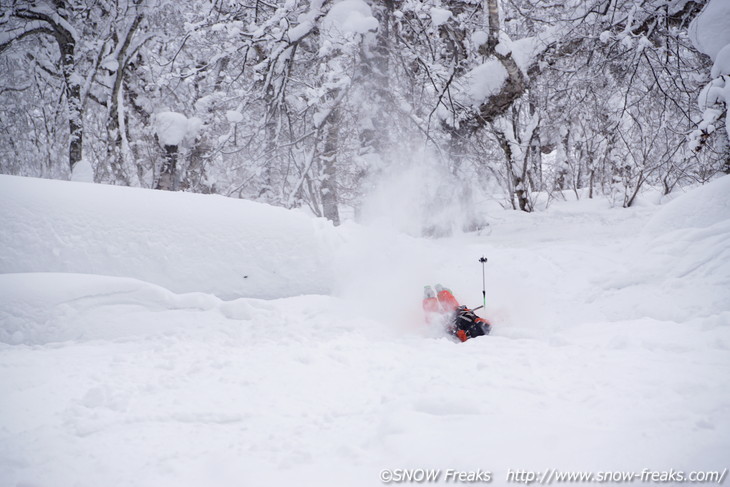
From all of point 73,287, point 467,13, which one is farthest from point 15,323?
point 467,13

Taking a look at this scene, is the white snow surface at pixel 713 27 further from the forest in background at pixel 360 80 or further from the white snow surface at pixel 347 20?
the white snow surface at pixel 347 20

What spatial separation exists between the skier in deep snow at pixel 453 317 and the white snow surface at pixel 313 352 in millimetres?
212

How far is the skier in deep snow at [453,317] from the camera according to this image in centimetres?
459

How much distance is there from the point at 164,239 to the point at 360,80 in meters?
4.88

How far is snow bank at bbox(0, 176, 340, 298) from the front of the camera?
4.08 meters

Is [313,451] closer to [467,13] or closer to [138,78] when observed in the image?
[467,13]

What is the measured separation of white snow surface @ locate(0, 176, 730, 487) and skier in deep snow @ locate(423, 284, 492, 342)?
21 cm

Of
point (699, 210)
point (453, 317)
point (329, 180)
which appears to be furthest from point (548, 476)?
point (329, 180)

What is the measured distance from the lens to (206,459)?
1918 mm

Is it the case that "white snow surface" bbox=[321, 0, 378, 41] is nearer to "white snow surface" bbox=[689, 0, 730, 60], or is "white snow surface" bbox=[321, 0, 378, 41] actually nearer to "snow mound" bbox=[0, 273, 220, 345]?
"white snow surface" bbox=[689, 0, 730, 60]

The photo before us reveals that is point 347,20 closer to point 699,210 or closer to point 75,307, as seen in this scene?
point 75,307

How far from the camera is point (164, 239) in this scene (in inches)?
181

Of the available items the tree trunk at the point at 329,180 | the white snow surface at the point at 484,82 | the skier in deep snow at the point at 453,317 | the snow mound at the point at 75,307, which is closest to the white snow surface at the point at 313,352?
the snow mound at the point at 75,307

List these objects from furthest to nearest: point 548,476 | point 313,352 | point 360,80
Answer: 1. point 360,80
2. point 313,352
3. point 548,476
